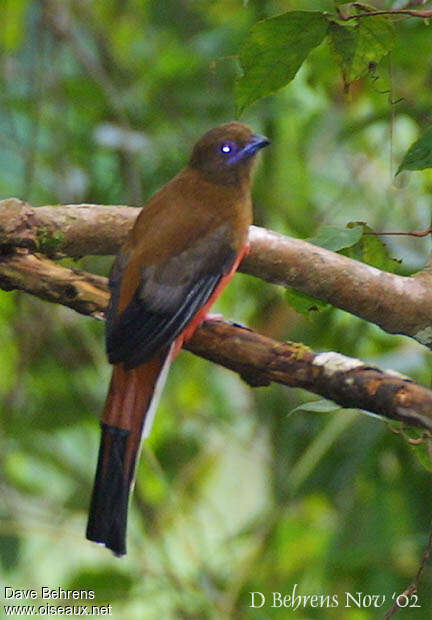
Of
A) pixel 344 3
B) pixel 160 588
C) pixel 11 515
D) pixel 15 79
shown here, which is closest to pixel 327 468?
pixel 160 588

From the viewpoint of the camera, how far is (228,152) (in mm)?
2385

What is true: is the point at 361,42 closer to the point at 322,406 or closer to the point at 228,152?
the point at 322,406

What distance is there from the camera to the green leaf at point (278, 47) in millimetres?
1499

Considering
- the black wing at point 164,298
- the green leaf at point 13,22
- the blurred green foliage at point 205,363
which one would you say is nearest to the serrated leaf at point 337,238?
the black wing at point 164,298

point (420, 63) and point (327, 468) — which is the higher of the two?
point (420, 63)

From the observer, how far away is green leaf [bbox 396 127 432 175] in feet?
4.89

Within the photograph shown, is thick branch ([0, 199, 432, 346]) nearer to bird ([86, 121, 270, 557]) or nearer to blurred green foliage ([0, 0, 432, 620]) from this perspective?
bird ([86, 121, 270, 557])

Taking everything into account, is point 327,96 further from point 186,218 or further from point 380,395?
point 380,395

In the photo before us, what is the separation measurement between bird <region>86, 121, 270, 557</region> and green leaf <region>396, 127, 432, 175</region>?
0.56 meters

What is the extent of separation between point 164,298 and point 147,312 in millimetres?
50

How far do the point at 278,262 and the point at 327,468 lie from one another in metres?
1.03

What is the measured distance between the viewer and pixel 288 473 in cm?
301

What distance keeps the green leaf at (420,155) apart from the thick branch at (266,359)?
12.7 inches

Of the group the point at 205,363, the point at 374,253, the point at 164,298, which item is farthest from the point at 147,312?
the point at 205,363
